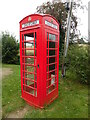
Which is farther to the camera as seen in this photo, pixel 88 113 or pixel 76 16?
pixel 76 16

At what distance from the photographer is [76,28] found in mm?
9086

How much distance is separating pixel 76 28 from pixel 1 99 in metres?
8.69

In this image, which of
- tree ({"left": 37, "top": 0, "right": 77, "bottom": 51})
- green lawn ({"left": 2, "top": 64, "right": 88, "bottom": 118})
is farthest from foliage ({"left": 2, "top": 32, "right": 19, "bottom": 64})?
green lawn ({"left": 2, "top": 64, "right": 88, "bottom": 118})

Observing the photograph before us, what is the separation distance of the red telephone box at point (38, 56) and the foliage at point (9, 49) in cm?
827

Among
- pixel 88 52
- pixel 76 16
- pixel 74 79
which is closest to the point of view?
pixel 88 52

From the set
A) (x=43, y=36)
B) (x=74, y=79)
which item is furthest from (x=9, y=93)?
(x=74, y=79)

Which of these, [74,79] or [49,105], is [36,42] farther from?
[74,79]

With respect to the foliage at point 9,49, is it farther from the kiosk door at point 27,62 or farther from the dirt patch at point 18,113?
the dirt patch at point 18,113

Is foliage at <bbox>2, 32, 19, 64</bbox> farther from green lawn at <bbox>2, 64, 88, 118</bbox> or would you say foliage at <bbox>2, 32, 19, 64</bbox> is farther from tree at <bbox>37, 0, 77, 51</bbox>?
green lawn at <bbox>2, 64, 88, 118</bbox>

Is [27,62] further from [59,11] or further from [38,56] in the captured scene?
[59,11]

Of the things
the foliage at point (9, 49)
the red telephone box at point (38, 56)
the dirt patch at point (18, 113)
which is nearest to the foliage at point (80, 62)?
the red telephone box at point (38, 56)

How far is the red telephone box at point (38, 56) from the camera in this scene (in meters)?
2.45

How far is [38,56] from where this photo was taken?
2.50 metres

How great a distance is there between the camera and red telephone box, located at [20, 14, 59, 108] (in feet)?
8.03
